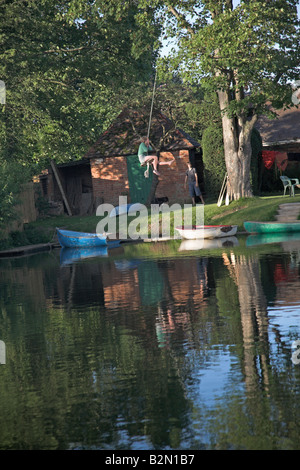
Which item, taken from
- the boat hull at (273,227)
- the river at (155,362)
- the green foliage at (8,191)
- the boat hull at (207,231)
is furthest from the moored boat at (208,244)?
the green foliage at (8,191)

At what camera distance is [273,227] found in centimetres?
2791

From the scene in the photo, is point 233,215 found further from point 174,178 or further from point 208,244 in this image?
point 174,178

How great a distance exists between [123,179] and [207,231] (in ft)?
51.8

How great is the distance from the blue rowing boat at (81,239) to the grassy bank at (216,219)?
3029mm

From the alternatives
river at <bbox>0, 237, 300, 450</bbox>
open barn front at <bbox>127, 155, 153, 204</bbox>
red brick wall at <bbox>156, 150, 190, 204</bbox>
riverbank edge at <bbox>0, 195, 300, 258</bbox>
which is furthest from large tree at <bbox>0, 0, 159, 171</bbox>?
river at <bbox>0, 237, 300, 450</bbox>

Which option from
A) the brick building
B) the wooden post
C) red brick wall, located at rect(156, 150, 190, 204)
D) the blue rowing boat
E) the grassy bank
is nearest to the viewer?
the blue rowing boat

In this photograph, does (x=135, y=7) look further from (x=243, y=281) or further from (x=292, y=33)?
(x=243, y=281)

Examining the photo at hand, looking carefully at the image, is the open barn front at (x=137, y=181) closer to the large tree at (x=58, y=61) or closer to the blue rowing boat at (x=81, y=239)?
the large tree at (x=58, y=61)

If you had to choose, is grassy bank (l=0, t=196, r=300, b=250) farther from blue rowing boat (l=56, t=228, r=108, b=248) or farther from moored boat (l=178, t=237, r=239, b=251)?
blue rowing boat (l=56, t=228, r=108, b=248)

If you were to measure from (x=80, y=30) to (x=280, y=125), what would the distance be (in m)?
16.7

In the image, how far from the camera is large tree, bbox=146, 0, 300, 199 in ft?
90.1

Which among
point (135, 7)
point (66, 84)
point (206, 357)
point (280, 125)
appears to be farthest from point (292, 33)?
point (206, 357)

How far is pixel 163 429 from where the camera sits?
5914 mm

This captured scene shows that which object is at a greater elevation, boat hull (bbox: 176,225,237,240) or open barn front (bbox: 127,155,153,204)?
open barn front (bbox: 127,155,153,204)
